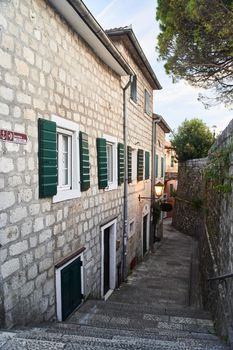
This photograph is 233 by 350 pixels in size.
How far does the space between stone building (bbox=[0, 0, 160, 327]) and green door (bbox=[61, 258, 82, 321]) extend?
0.02 metres

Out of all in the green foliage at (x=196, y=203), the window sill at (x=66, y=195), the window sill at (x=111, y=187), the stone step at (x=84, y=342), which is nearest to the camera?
the stone step at (x=84, y=342)

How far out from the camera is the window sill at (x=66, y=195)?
4562mm

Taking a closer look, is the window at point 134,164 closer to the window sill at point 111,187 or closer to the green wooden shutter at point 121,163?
the green wooden shutter at point 121,163

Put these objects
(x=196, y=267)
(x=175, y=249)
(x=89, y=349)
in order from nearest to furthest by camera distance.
A: (x=89, y=349) → (x=196, y=267) → (x=175, y=249)

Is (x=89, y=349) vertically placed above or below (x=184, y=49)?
below

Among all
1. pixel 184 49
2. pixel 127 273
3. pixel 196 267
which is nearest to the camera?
pixel 184 49

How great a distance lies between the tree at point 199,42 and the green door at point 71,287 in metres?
5.94

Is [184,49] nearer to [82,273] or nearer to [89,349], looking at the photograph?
[82,273]

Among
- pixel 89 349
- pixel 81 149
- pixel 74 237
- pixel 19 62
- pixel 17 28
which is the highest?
pixel 17 28

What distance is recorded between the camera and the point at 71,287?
16.9 ft

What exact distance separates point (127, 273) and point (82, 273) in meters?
4.19

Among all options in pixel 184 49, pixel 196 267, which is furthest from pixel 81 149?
pixel 196 267

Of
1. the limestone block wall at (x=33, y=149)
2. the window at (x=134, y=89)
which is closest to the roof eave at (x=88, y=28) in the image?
the limestone block wall at (x=33, y=149)

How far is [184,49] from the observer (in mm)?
8133
